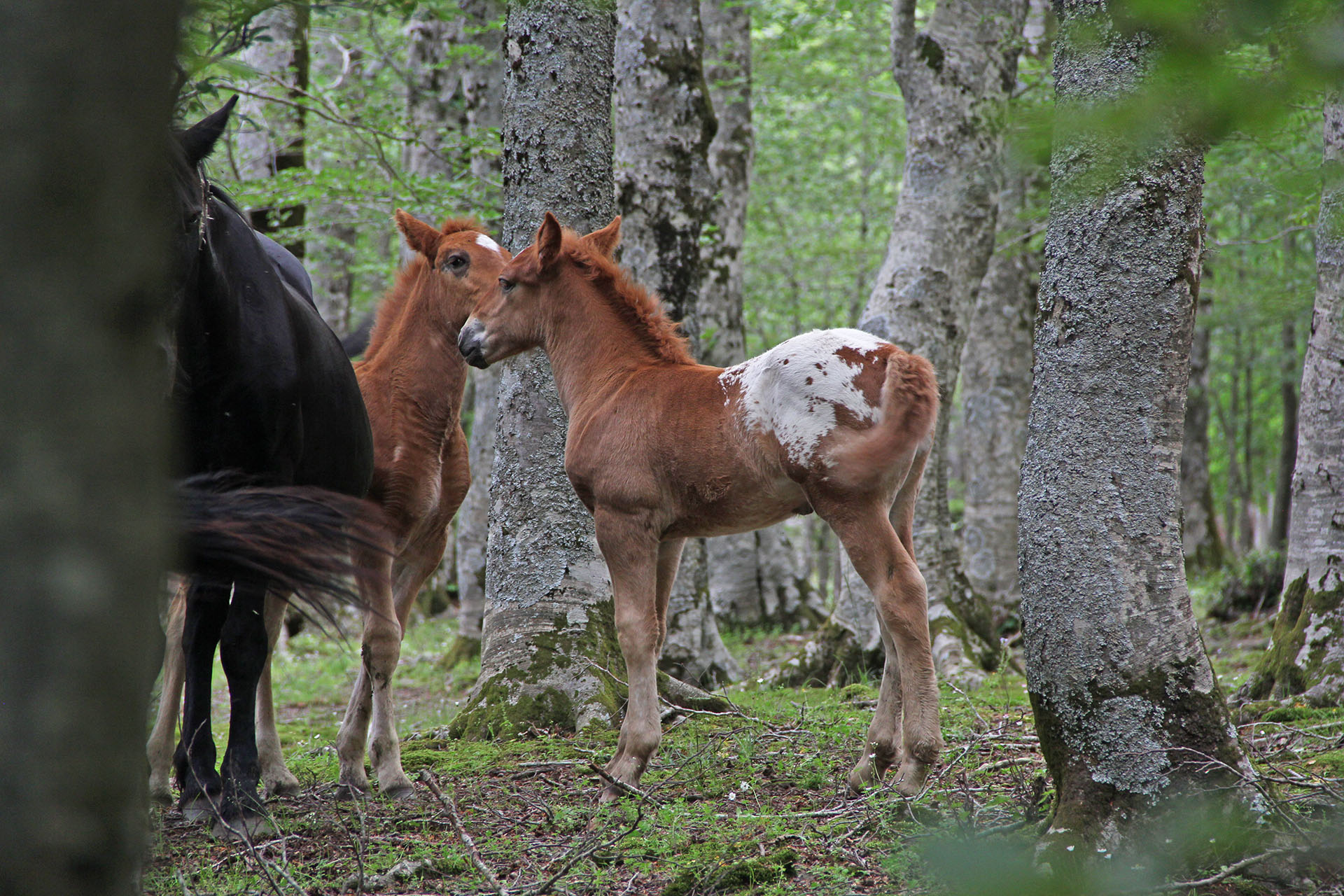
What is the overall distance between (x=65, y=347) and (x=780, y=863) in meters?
3.04

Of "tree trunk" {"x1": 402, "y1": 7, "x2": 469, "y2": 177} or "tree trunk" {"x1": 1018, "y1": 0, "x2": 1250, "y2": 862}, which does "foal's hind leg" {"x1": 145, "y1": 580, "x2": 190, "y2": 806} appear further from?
"tree trunk" {"x1": 402, "y1": 7, "x2": 469, "y2": 177}

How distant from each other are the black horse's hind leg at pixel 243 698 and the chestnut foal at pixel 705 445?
1.55 meters

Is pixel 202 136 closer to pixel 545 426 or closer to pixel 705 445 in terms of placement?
pixel 705 445

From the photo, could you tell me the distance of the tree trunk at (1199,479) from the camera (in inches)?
619

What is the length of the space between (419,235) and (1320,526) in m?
5.89

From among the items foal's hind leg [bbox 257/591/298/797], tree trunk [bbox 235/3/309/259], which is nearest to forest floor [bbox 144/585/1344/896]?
foal's hind leg [bbox 257/591/298/797]

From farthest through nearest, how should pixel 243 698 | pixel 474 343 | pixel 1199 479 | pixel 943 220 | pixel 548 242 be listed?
pixel 1199 479, pixel 943 220, pixel 474 343, pixel 548 242, pixel 243 698

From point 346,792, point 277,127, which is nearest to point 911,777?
point 346,792

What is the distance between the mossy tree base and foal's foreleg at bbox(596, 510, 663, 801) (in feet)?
13.1

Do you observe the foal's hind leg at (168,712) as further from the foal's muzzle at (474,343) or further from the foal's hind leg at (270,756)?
the foal's muzzle at (474,343)

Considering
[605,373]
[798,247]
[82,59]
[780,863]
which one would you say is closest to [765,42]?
[798,247]

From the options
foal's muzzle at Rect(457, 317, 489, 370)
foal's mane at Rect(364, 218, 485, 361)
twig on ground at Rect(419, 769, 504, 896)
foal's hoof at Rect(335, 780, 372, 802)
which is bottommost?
foal's hoof at Rect(335, 780, 372, 802)

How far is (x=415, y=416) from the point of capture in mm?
5484

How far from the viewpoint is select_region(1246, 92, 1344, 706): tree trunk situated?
5871 mm
